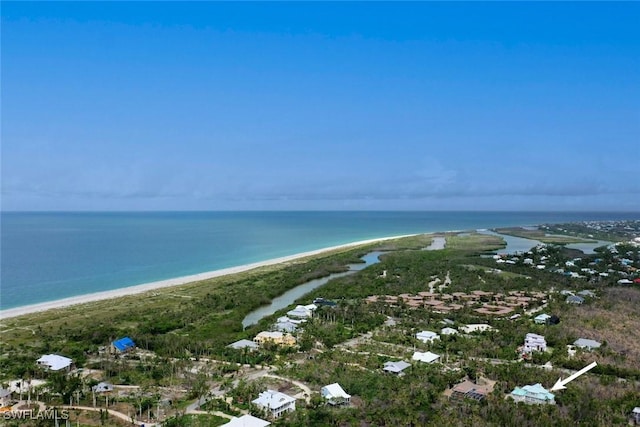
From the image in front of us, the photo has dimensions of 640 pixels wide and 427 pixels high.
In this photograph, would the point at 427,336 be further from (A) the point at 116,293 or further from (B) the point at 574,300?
(A) the point at 116,293

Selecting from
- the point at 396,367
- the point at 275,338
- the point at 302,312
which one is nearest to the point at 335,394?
the point at 396,367

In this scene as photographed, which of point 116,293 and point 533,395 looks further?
point 116,293

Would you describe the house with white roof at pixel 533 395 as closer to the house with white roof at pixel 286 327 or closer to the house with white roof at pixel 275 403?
the house with white roof at pixel 275 403

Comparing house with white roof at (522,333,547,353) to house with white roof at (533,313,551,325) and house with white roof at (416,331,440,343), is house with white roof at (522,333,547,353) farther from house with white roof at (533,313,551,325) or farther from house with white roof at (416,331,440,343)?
house with white roof at (533,313,551,325)

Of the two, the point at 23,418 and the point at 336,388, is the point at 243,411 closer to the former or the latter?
the point at 336,388

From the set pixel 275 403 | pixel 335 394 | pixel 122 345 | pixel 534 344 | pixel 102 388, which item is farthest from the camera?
pixel 534 344
